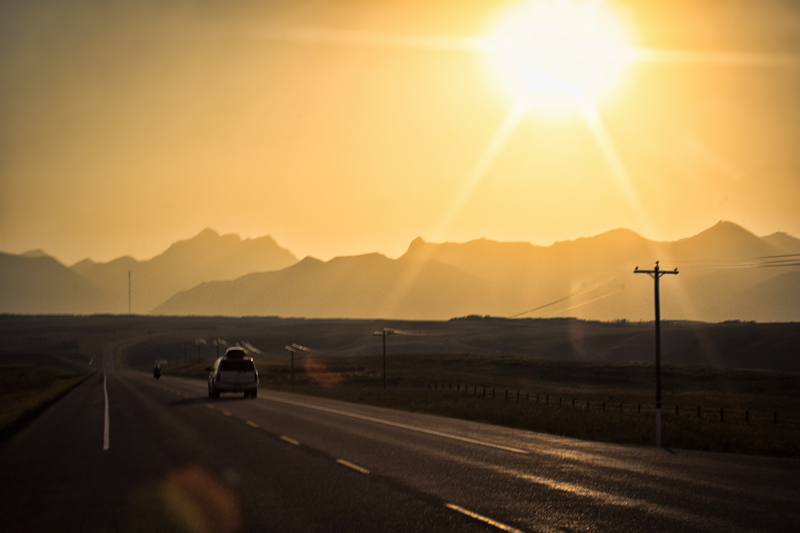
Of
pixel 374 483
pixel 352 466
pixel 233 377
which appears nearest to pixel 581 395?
pixel 233 377

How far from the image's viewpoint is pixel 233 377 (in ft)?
129

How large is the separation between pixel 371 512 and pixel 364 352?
505ft

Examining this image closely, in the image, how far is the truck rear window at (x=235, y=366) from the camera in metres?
39.3

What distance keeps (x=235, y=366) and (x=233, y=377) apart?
2.35 feet

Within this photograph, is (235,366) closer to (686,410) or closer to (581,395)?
(686,410)

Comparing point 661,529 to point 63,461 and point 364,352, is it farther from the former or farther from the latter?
point 364,352

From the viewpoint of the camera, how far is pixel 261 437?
63.7ft

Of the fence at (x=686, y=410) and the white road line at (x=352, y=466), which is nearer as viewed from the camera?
the white road line at (x=352, y=466)

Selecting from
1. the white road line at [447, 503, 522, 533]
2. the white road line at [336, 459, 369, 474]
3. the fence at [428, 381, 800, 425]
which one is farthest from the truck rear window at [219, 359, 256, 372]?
the white road line at [447, 503, 522, 533]

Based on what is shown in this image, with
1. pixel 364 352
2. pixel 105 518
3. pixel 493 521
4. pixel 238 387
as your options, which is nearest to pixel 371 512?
pixel 493 521

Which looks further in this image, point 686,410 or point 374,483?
point 686,410

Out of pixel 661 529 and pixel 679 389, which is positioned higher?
pixel 661 529

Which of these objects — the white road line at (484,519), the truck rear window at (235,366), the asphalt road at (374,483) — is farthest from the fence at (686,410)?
the white road line at (484,519)

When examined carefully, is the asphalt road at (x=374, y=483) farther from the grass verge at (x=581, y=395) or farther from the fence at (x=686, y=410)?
the fence at (x=686, y=410)
